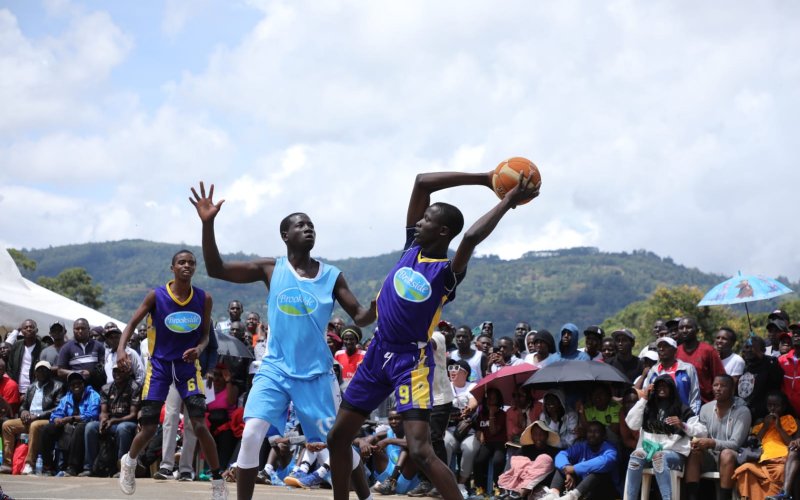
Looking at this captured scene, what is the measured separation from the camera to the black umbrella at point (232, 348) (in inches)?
543

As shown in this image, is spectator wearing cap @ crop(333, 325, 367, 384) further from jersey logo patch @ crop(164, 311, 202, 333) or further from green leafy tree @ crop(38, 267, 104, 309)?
green leafy tree @ crop(38, 267, 104, 309)

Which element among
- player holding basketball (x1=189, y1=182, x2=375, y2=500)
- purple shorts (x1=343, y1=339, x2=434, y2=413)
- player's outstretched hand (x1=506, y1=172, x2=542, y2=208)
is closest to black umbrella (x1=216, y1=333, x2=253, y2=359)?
player holding basketball (x1=189, y1=182, x2=375, y2=500)

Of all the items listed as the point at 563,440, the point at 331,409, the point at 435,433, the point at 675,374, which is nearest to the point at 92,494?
the point at 435,433

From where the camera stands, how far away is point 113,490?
10914 millimetres

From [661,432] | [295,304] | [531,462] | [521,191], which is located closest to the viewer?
[521,191]

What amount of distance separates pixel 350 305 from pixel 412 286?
3.69ft

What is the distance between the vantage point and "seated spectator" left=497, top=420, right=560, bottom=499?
11.1 metres

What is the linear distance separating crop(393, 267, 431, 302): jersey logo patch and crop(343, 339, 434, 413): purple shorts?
0.34 metres

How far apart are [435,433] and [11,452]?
7760 millimetres

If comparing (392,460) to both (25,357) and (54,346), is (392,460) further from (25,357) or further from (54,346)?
(25,357)

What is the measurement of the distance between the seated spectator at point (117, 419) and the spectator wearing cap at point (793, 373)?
8656 mm

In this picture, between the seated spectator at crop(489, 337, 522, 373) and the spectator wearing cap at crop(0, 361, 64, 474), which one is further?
the spectator wearing cap at crop(0, 361, 64, 474)

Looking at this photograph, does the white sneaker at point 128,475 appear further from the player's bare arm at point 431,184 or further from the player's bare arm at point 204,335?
the player's bare arm at point 431,184

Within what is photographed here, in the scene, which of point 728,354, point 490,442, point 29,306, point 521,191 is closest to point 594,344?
point 728,354
